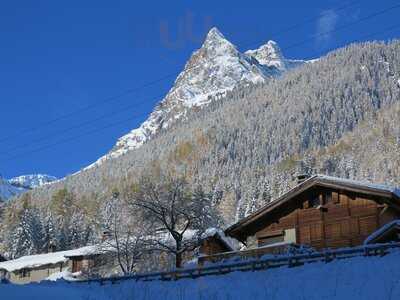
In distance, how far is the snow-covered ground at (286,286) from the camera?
16266 millimetres

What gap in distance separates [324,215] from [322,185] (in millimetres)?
1722

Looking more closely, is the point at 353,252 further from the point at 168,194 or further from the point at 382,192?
the point at 168,194

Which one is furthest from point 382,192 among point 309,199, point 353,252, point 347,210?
point 353,252

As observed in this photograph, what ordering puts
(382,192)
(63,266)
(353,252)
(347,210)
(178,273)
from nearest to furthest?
(353,252) → (178,273) → (382,192) → (347,210) → (63,266)

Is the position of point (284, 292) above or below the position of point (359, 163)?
below

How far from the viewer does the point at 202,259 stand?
34.2m

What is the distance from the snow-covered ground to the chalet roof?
10549 mm

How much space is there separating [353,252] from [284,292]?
5241mm

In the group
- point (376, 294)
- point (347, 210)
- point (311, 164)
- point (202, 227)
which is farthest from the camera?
point (311, 164)

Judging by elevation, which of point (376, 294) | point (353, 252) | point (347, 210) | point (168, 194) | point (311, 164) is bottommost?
point (376, 294)

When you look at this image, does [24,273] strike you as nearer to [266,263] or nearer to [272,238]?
[272,238]

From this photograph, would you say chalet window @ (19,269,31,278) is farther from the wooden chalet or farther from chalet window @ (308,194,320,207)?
chalet window @ (308,194,320,207)

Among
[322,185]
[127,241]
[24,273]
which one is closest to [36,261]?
[24,273]

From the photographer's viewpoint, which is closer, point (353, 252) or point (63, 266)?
point (353, 252)
